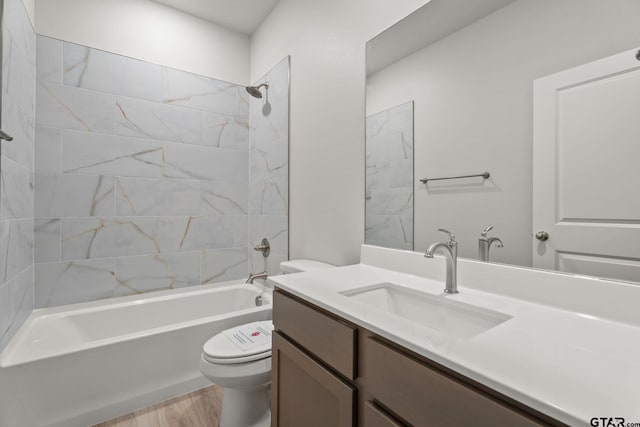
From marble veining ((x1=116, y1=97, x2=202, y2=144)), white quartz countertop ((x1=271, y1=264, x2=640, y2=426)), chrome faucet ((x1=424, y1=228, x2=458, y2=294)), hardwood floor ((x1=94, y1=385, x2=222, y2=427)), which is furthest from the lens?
marble veining ((x1=116, y1=97, x2=202, y2=144))

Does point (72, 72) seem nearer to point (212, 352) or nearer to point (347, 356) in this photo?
point (212, 352)

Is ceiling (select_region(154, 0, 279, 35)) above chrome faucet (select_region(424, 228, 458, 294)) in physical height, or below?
above

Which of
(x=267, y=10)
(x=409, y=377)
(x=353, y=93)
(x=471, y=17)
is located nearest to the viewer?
(x=409, y=377)

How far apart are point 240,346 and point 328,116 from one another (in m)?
1.36

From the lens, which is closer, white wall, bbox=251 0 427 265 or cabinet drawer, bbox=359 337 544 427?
cabinet drawer, bbox=359 337 544 427

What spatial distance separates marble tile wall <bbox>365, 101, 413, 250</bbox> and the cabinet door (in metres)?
0.65

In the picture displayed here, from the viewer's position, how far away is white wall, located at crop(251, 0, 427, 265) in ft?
5.16

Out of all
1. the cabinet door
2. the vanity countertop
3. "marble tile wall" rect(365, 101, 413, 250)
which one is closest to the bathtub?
the cabinet door

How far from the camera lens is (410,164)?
131 cm

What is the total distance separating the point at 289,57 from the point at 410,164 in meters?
1.40

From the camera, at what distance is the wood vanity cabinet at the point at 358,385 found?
516 millimetres

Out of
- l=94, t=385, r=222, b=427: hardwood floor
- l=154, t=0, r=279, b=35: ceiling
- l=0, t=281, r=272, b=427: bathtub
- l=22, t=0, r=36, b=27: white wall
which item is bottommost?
l=94, t=385, r=222, b=427: hardwood floor

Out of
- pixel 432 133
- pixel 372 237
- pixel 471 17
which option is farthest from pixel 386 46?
pixel 372 237

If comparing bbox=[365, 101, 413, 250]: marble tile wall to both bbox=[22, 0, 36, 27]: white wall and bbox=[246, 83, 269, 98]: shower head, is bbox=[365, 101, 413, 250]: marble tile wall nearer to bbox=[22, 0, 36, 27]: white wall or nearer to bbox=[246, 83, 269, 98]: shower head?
bbox=[246, 83, 269, 98]: shower head
